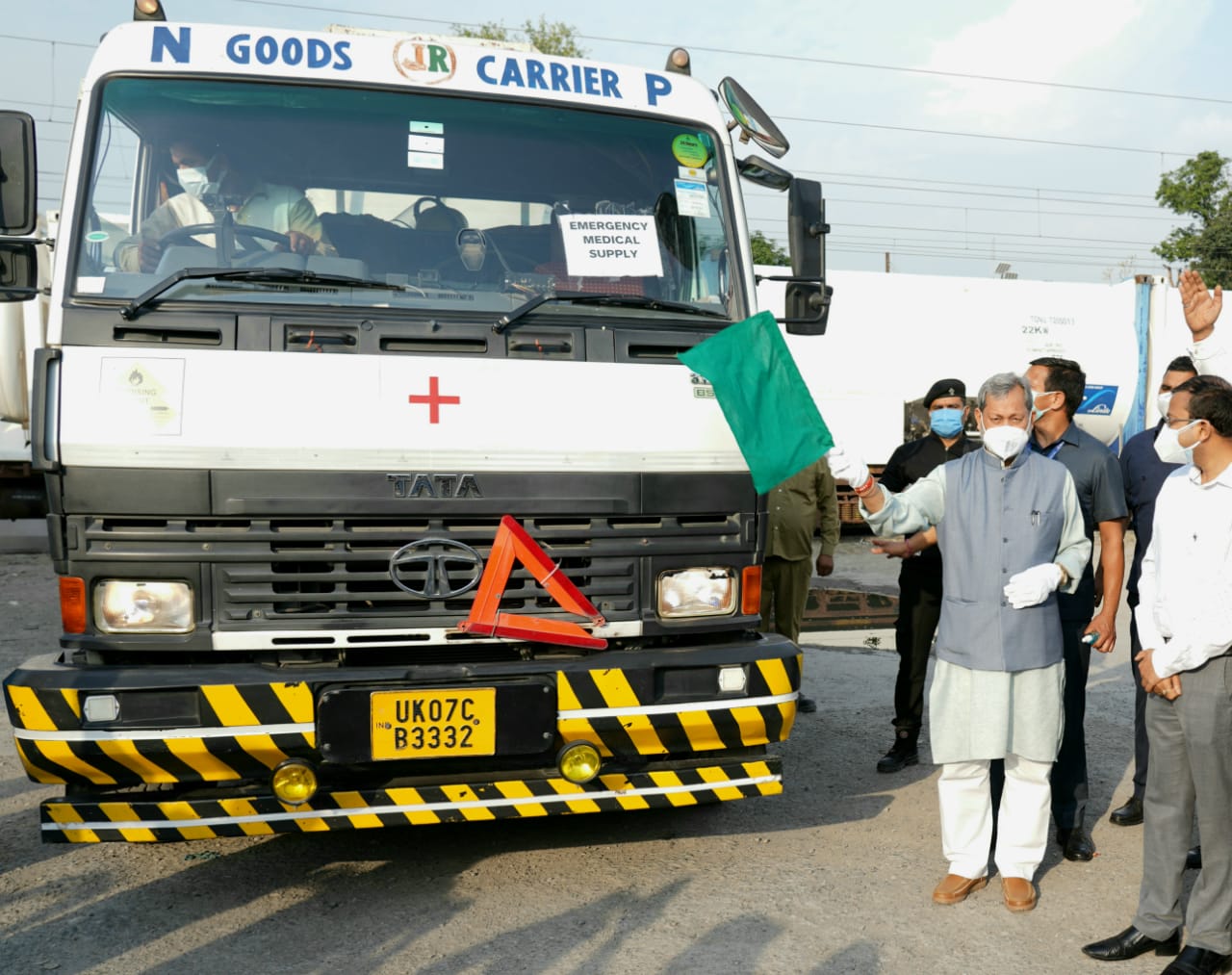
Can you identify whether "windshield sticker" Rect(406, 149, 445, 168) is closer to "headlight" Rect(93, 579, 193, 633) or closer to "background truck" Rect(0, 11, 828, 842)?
"background truck" Rect(0, 11, 828, 842)

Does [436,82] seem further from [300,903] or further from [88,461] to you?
[300,903]

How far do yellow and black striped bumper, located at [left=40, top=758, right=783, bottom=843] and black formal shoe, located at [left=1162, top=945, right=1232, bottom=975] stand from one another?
4.89 feet

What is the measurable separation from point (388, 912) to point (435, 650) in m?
0.90

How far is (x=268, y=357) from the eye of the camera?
3900mm

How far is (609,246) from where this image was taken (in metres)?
4.51

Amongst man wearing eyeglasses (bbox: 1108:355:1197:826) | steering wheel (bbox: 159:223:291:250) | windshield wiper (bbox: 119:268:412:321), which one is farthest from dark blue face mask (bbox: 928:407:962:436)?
steering wheel (bbox: 159:223:291:250)

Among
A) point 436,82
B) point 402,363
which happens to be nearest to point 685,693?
point 402,363

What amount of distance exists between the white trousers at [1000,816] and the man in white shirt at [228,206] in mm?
2968

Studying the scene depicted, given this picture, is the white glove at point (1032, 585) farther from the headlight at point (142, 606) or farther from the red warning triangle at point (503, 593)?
the headlight at point (142, 606)

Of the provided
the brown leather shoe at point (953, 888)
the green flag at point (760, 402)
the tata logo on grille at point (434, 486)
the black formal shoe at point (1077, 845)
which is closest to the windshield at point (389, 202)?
the green flag at point (760, 402)

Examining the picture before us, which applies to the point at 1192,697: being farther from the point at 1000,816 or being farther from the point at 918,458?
the point at 918,458

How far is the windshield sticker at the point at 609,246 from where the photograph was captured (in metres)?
4.46

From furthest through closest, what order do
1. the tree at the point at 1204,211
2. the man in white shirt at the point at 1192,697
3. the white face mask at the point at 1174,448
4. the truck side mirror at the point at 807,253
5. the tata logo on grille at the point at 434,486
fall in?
the tree at the point at 1204,211 < the truck side mirror at the point at 807,253 < the tata logo on grille at the point at 434,486 < the white face mask at the point at 1174,448 < the man in white shirt at the point at 1192,697

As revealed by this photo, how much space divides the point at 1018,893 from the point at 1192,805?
0.72 metres
